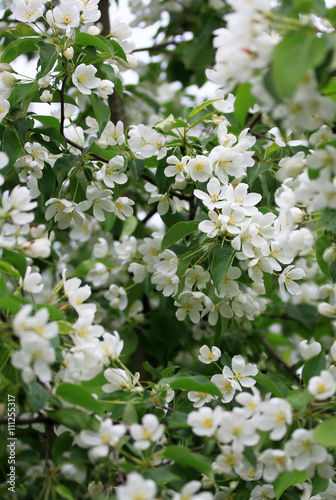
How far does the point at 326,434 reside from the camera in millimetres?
1097

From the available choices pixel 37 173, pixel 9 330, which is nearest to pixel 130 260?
pixel 37 173

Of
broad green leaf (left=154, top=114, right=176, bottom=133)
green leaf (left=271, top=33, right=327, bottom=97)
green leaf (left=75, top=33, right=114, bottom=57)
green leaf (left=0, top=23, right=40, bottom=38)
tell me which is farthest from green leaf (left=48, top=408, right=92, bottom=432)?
green leaf (left=0, top=23, right=40, bottom=38)

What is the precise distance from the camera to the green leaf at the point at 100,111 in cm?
160

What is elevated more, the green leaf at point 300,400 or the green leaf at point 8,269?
Answer: the green leaf at point 8,269

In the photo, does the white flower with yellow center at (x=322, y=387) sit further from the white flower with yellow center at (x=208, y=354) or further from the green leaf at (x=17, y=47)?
the green leaf at (x=17, y=47)

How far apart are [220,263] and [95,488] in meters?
0.67

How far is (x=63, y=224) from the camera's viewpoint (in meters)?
1.81

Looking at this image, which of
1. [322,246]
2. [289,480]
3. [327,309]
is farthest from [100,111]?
[289,480]

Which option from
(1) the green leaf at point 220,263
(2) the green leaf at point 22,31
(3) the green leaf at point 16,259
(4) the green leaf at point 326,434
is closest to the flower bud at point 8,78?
(2) the green leaf at point 22,31

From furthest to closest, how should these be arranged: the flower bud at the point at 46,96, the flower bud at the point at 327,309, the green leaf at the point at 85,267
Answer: the green leaf at the point at 85,267 < the flower bud at the point at 46,96 < the flower bud at the point at 327,309

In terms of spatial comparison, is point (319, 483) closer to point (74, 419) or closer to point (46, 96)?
point (74, 419)

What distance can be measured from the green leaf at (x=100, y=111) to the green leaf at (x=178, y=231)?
0.38m

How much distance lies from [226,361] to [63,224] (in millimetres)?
726

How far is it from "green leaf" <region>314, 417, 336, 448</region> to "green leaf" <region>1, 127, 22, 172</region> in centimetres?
115
